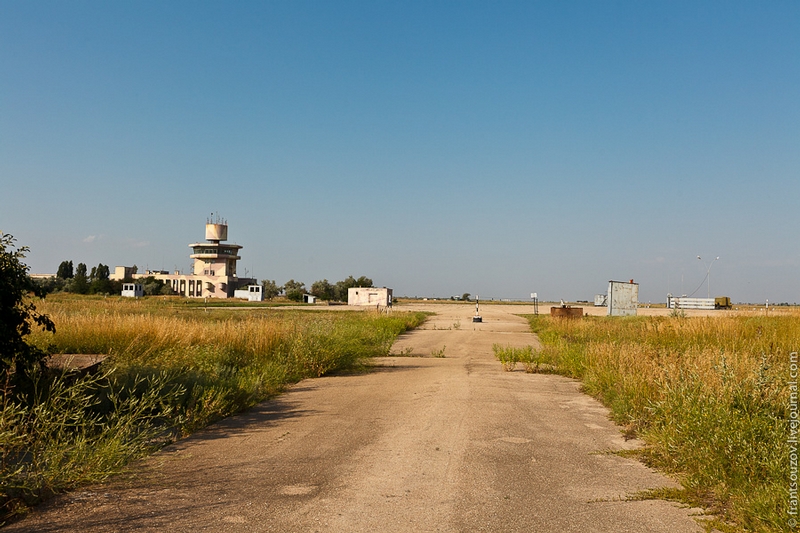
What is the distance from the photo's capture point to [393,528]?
479 cm

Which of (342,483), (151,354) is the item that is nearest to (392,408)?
(342,483)

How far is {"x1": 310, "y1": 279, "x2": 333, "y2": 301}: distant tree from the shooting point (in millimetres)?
133625

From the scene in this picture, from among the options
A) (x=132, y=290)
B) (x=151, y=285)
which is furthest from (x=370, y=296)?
(x=151, y=285)

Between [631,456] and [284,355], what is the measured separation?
9717 mm

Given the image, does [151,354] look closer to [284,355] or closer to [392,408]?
[284,355]

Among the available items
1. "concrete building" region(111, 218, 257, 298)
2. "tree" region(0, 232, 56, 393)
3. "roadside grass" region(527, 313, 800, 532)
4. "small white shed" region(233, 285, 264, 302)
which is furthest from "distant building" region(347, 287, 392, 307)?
"tree" region(0, 232, 56, 393)

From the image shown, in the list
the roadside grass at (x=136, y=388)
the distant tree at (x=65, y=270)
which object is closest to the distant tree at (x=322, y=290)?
the distant tree at (x=65, y=270)

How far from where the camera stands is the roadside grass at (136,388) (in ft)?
18.6

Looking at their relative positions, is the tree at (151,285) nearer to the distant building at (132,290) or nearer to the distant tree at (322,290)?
the distant building at (132,290)

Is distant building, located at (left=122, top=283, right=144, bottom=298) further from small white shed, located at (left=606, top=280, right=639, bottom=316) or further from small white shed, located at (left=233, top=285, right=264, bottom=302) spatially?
small white shed, located at (left=606, top=280, right=639, bottom=316)

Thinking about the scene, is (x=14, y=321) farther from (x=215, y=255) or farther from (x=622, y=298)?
(x=215, y=255)

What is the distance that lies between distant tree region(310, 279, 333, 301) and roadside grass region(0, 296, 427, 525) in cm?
11362

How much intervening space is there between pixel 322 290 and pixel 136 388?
127 metres

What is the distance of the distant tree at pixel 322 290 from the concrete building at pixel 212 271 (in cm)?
1712
